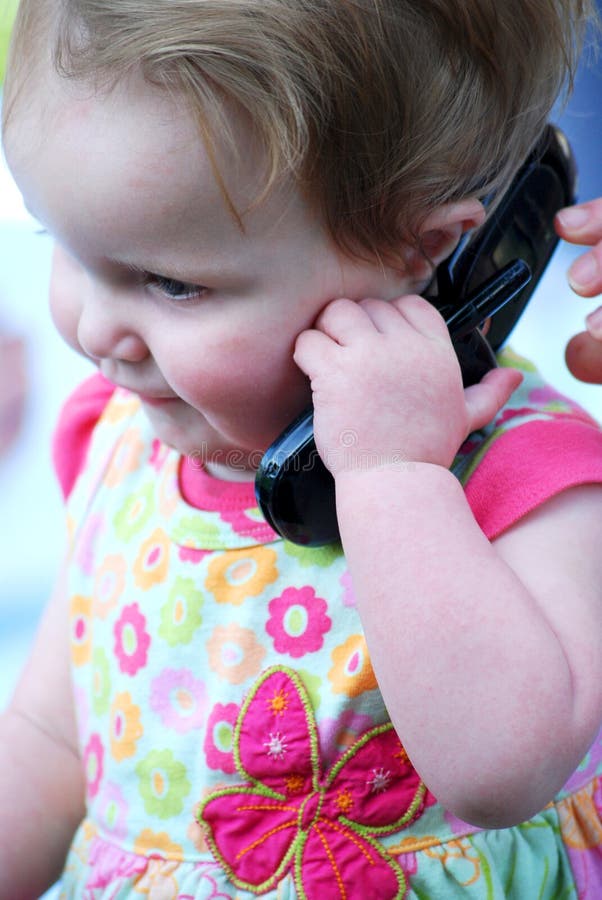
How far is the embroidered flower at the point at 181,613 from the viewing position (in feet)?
3.26

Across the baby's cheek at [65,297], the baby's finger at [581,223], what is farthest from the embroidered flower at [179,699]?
the baby's finger at [581,223]

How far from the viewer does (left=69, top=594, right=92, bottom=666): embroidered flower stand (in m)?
1.11

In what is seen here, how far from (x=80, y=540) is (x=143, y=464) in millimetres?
110

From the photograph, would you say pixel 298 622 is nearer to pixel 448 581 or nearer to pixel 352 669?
pixel 352 669

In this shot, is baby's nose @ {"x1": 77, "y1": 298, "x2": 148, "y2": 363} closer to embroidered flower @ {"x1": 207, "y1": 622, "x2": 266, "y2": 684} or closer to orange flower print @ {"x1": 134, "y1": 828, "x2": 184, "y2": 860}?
embroidered flower @ {"x1": 207, "y1": 622, "x2": 266, "y2": 684}

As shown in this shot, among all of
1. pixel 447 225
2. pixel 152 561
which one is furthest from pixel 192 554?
pixel 447 225

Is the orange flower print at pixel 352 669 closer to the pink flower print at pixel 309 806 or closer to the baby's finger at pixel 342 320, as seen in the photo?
the pink flower print at pixel 309 806

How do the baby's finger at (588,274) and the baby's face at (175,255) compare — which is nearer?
the baby's face at (175,255)

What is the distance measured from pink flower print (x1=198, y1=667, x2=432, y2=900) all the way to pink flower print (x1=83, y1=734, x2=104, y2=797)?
0.62 feet

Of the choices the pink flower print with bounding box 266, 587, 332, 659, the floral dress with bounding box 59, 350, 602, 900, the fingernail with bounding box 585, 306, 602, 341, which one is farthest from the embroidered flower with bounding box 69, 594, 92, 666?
the fingernail with bounding box 585, 306, 602, 341

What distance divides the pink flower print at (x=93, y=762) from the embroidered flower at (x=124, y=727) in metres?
0.03

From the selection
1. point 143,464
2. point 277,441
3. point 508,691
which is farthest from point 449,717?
point 143,464

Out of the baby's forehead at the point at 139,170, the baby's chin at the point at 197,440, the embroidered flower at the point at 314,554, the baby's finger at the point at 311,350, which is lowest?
the embroidered flower at the point at 314,554

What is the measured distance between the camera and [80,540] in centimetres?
117
